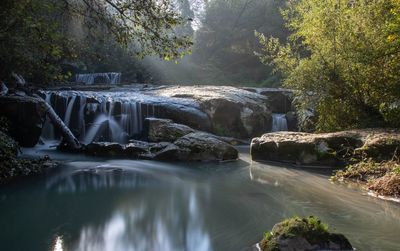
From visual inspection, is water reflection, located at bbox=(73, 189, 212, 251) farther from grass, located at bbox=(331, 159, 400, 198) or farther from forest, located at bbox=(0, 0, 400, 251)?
grass, located at bbox=(331, 159, 400, 198)

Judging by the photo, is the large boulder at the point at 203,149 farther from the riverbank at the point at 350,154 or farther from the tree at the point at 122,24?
the tree at the point at 122,24

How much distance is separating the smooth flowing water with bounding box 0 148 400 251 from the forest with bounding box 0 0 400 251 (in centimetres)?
4

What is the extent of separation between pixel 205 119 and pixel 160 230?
1216cm

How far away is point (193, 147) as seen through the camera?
13.3 metres

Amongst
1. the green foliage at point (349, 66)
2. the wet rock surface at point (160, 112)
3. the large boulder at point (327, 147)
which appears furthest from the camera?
the wet rock surface at point (160, 112)

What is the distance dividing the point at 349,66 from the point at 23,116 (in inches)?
422

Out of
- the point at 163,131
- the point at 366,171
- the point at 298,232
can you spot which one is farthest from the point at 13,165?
the point at 366,171

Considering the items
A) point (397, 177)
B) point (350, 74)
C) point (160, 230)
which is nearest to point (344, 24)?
point (350, 74)

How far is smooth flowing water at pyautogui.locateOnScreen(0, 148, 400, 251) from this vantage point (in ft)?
19.2

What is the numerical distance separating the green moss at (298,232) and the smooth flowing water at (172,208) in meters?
0.60

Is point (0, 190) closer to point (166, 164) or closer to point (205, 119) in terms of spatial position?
point (166, 164)

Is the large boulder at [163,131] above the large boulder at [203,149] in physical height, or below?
above

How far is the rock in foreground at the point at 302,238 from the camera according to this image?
15.9ft

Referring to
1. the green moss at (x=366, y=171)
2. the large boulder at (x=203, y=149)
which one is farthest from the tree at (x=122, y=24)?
the large boulder at (x=203, y=149)
